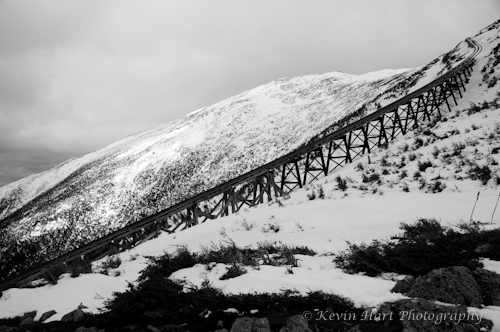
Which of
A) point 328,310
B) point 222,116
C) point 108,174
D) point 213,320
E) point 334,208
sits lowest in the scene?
point 334,208

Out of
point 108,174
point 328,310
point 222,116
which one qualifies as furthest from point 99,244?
point 222,116

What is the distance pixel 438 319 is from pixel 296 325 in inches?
43.0

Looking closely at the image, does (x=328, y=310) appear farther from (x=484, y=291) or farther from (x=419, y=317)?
(x=484, y=291)

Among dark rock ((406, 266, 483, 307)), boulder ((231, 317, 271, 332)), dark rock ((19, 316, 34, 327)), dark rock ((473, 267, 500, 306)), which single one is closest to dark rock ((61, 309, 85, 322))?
dark rock ((19, 316, 34, 327))

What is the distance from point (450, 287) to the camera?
2.28 meters

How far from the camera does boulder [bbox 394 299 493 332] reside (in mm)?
1786

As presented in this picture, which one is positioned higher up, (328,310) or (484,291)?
(328,310)

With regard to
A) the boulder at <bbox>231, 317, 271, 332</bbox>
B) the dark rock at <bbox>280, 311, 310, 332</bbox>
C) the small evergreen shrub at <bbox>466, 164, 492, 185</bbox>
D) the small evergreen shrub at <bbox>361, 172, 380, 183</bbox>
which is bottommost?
the small evergreen shrub at <bbox>466, 164, 492, 185</bbox>

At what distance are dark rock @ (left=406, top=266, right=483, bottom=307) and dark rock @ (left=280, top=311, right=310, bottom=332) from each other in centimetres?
126

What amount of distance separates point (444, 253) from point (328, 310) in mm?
1973

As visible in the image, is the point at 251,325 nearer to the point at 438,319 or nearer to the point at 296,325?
the point at 296,325

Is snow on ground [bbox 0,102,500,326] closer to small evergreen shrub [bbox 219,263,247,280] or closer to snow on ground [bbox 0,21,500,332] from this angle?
snow on ground [bbox 0,21,500,332]

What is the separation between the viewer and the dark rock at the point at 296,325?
1939 millimetres

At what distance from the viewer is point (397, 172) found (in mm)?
9867
